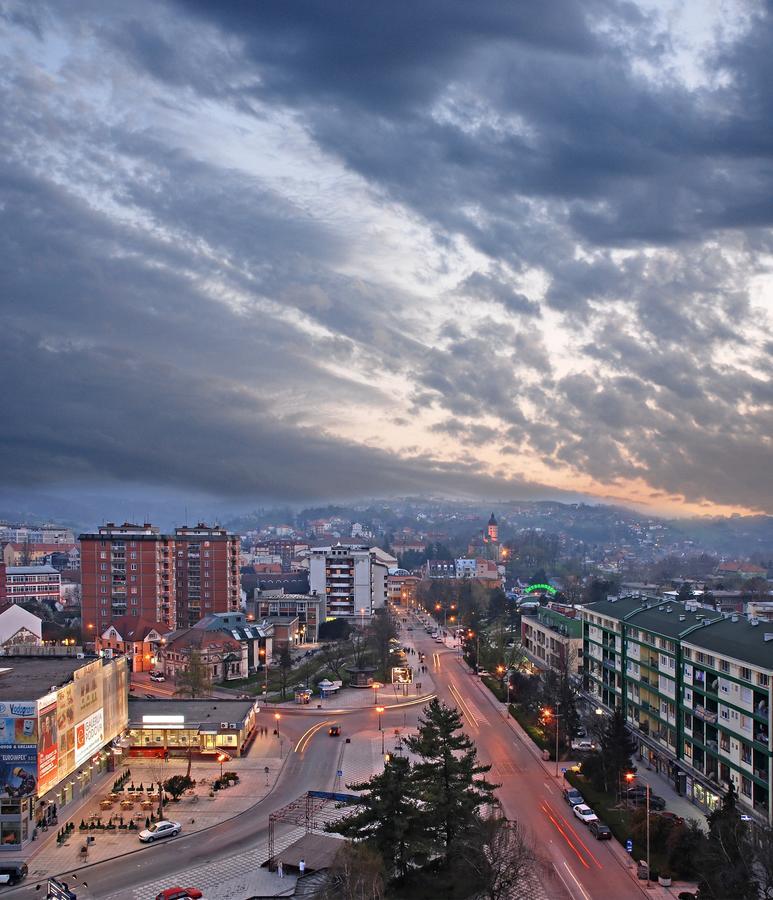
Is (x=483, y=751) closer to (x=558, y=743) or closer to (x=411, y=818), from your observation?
(x=558, y=743)

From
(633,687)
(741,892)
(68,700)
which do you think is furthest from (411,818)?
(633,687)

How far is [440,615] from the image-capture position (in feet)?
381

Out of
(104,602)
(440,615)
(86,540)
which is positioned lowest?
(440,615)

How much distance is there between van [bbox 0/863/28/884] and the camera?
90.0ft

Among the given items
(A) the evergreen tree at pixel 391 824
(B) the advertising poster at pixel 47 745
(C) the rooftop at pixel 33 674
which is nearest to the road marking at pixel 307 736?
(C) the rooftop at pixel 33 674

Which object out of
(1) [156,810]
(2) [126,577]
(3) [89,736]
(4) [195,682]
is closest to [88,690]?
(3) [89,736]

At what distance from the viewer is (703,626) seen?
127 feet

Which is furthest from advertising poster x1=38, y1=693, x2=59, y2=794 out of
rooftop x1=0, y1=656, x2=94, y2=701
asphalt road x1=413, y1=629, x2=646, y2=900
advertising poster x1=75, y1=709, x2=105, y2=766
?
asphalt road x1=413, y1=629, x2=646, y2=900

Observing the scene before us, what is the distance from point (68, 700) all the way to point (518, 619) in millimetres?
61976

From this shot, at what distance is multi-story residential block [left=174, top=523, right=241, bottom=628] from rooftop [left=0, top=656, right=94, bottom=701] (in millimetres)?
45981

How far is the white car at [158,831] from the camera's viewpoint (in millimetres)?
31314

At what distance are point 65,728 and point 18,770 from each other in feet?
11.0

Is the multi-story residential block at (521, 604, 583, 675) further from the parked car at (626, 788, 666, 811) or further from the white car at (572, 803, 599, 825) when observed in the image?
the white car at (572, 803, 599, 825)

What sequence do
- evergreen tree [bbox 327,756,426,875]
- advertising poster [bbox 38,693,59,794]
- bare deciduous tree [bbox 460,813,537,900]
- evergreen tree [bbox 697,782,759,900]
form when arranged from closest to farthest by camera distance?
evergreen tree [bbox 697,782,759,900] → bare deciduous tree [bbox 460,813,537,900] → evergreen tree [bbox 327,756,426,875] → advertising poster [bbox 38,693,59,794]
